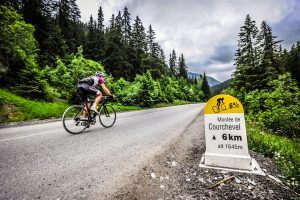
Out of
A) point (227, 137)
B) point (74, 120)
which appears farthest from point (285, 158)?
point (74, 120)

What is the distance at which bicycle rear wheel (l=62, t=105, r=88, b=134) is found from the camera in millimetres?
5781

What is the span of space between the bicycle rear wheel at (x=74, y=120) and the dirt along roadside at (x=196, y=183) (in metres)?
3.81

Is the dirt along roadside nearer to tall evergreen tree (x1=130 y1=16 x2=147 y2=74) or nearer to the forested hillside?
the forested hillside

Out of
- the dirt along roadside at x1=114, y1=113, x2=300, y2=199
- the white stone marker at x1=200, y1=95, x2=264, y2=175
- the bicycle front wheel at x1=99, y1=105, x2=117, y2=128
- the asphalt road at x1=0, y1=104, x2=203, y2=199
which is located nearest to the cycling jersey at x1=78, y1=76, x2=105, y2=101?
the bicycle front wheel at x1=99, y1=105, x2=117, y2=128

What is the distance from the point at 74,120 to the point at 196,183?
16.0 ft

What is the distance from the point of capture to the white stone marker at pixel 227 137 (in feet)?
9.50

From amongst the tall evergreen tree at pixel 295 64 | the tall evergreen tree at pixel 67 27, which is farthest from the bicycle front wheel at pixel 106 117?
the tall evergreen tree at pixel 295 64

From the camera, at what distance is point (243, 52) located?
23.3 m

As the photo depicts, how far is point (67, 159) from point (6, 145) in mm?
2230

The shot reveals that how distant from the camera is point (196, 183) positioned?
8.26ft

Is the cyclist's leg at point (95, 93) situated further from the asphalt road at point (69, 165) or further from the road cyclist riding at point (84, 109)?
the asphalt road at point (69, 165)

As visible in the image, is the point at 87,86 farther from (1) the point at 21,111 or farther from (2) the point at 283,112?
(2) the point at 283,112

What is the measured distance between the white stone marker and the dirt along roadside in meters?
0.17

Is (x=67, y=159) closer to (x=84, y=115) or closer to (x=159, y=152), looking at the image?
(x=159, y=152)
